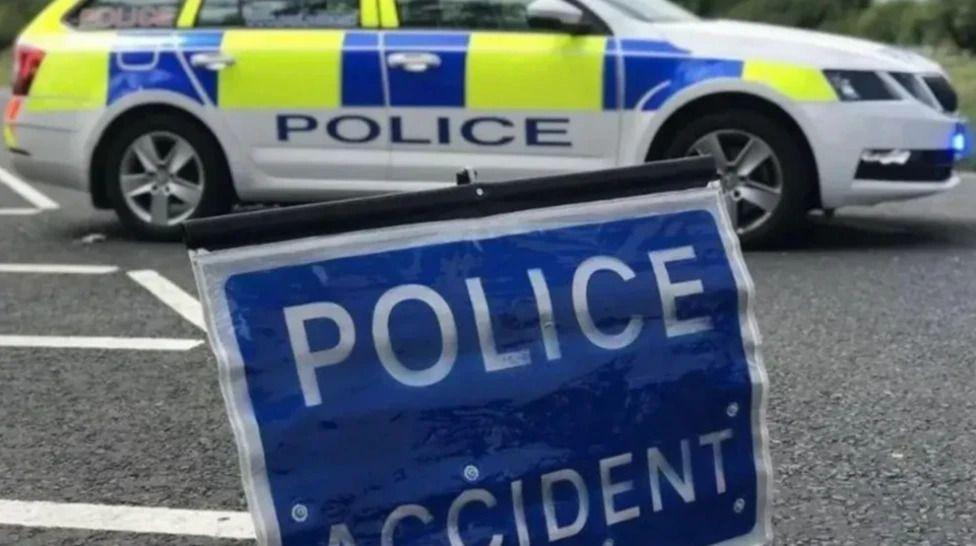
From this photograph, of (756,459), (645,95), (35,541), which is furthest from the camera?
(645,95)

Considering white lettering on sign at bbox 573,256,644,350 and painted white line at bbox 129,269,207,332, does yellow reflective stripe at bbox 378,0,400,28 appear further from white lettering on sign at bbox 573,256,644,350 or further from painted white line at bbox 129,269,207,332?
white lettering on sign at bbox 573,256,644,350

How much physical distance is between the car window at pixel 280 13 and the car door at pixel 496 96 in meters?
0.25

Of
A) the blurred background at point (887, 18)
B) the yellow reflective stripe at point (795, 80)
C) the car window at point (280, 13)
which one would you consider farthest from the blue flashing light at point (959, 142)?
the blurred background at point (887, 18)

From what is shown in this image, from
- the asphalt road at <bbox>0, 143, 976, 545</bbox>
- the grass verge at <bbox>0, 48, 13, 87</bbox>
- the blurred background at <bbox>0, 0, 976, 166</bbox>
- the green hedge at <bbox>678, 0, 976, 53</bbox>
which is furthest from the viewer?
the grass verge at <bbox>0, 48, 13, 87</bbox>

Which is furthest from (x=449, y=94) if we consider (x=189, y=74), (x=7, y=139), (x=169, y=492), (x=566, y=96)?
(x=169, y=492)

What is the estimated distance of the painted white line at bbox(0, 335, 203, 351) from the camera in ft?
19.2

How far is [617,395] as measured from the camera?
109 inches

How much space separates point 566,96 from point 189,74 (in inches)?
74.9

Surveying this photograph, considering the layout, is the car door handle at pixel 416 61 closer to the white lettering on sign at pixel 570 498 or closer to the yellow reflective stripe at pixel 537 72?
the yellow reflective stripe at pixel 537 72

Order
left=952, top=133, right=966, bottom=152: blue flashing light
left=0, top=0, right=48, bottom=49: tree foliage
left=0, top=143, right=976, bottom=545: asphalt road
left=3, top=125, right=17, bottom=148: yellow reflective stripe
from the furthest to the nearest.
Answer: left=0, top=0, right=48, bottom=49: tree foliage, left=3, top=125, right=17, bottom=148: yellow reflective stripe, left=952, top=133, right=966, bottom=152: blue flashing light, left=0, top=143, right=976, bottom=545: asphalt road

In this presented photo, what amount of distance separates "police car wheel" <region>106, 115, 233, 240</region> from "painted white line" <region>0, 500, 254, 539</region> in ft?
13.5

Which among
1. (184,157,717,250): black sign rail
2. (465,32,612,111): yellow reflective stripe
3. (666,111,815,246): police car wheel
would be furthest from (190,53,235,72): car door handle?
(184,157,717,250): black sign rail

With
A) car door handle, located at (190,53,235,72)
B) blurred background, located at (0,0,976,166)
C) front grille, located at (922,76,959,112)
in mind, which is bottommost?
blurred background, located at (0,0,976,166)

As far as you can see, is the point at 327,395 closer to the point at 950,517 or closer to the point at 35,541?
the point at 35,541
